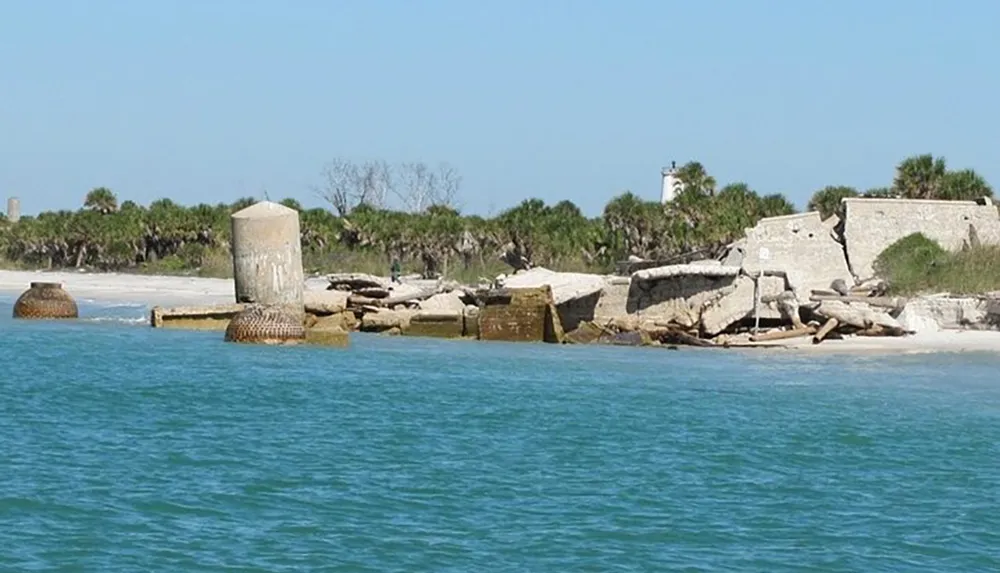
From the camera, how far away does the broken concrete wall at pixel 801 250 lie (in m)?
40.2

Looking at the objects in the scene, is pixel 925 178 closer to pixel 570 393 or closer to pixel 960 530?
pixel 570 393

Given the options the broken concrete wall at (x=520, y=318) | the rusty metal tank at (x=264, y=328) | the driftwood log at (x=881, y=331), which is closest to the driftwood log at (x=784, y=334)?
the driftwood log at (x=881, y=331)

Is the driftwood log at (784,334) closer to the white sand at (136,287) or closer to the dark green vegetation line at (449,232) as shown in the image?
the dark green vegetation line at (449,232)

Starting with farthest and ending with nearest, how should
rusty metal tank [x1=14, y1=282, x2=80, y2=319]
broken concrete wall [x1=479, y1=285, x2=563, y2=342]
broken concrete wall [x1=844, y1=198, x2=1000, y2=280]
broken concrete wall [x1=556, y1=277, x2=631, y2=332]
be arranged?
rusty metal tank [x1=14, y1=282, x2=80, y2=319] < broken concrete wall [x1=844, y1=198, x2=1000, y2=280] < broken concrete wall [x1=556, y1=277, x2=631, y2=332] < broken concrete wall [x1=479, y1=285, x2=563, y2=342]

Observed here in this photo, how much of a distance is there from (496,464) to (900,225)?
2474 centimetres

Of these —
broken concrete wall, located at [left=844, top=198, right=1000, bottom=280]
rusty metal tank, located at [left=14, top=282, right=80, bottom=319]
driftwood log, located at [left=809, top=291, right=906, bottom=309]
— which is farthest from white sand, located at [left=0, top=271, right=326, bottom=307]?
driftwood log, located at [left=809, top=291, right=906, bottom=309]

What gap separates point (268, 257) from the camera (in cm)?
3906

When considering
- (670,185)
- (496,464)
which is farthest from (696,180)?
(496,464)

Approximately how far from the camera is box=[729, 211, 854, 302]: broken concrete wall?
40.2 metres

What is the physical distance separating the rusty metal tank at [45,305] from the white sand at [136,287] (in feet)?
28.8

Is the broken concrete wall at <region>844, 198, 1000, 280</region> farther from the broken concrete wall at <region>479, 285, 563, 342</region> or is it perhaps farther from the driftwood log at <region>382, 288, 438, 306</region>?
the driftwood log at <region>382, 288, 438, 306</region>

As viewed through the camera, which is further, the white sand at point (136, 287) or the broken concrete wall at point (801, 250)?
the white sand at point (136, 287)

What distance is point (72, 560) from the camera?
13.7 meters

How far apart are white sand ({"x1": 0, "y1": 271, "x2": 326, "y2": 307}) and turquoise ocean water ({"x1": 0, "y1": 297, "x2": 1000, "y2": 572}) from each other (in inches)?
996
